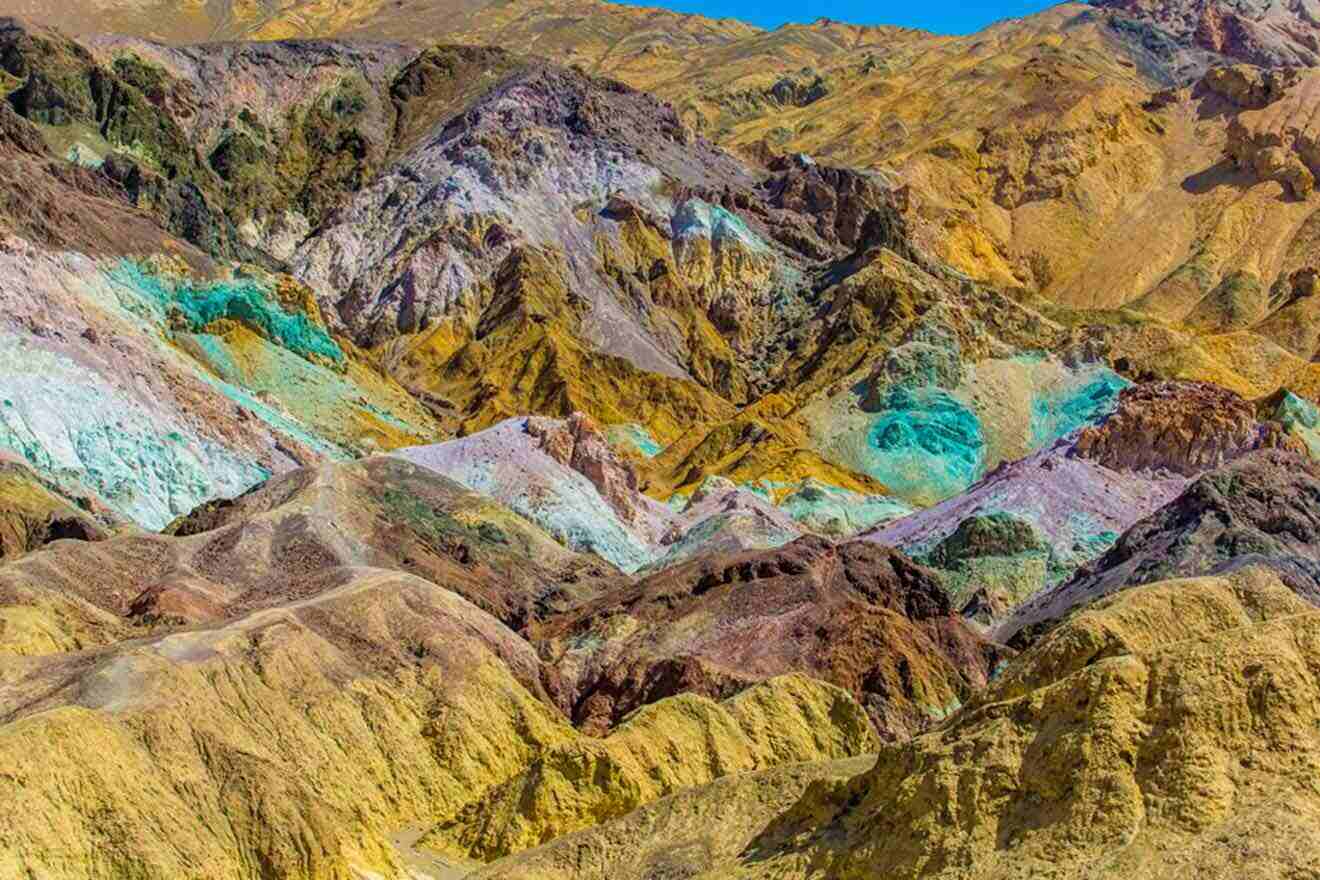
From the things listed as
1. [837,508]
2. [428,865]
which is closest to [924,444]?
[837,508]

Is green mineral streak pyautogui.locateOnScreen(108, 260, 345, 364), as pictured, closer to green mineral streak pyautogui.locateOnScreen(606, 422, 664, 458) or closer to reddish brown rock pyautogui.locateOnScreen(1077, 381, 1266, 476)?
green mineral streak pyautogui.locateOnScreen(606, 422, 664, 458)

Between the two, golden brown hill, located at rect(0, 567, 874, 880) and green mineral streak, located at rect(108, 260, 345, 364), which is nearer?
golden brown hill, located at rect(0, 567, 874, 880)

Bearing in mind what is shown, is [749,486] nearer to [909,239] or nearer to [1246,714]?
[909,239]

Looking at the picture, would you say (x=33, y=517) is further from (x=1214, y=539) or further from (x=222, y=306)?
(x=222, y=306)

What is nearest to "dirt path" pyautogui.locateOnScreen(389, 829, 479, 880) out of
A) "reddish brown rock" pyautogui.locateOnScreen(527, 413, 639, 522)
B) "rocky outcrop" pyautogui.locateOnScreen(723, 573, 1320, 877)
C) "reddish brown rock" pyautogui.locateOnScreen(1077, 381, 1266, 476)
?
"rocky outcrop" pyautogui.locateOnScreen(723, 573, 1320, 877)

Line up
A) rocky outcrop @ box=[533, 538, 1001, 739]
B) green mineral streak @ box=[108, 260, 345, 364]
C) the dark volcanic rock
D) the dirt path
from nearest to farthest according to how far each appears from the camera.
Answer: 1. the dirt path
2. rocky outcrop @ box=[533, 538, 1001, 739]
3. the dark volcanic rock
4. green mineral streak @ box=[108, 260, 345, 364]

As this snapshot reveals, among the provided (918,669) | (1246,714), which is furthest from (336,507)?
(1246,714)
